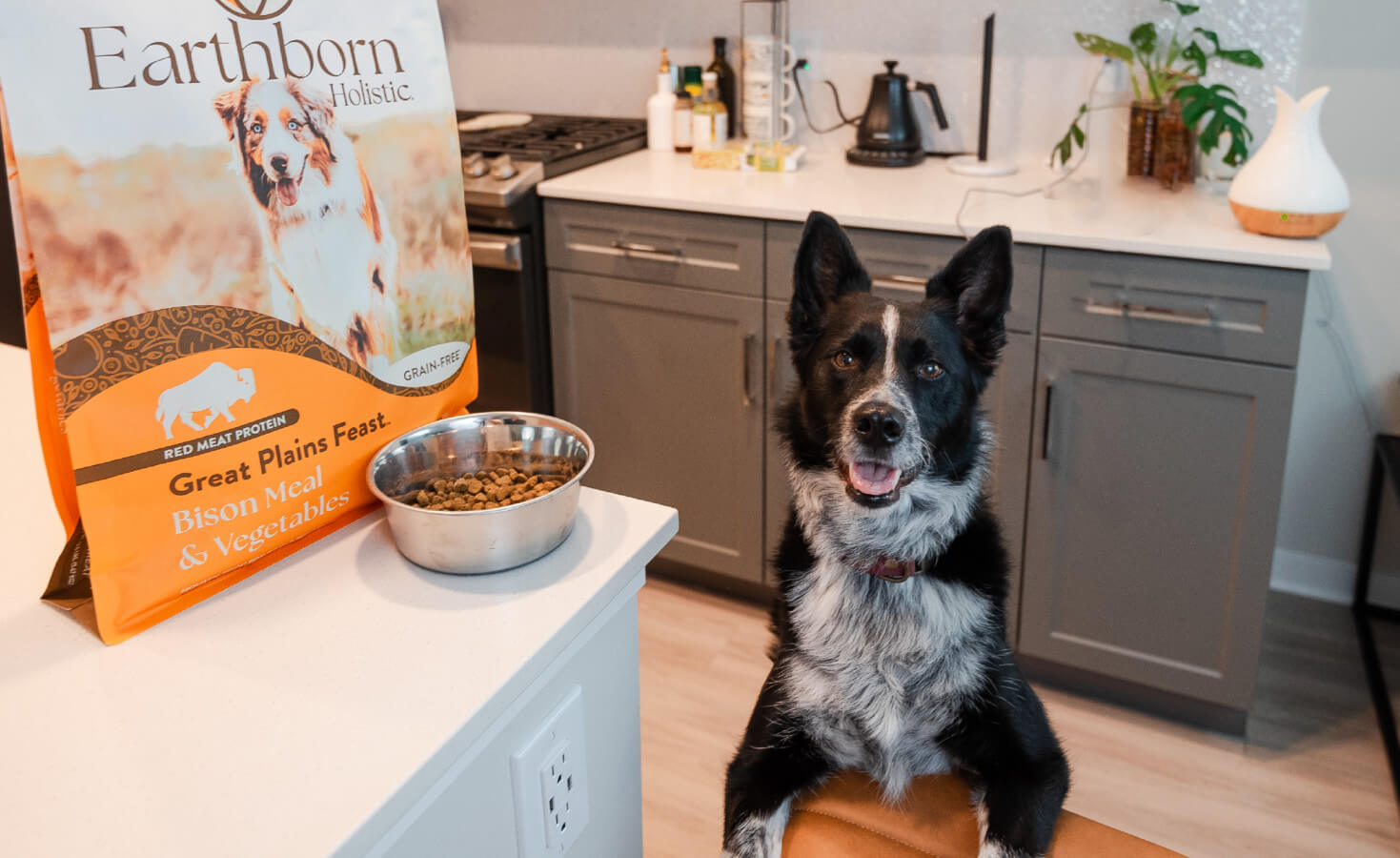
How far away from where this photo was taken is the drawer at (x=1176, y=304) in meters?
1.92

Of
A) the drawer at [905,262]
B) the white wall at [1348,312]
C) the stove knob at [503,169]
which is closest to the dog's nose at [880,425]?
the drawer at [905,262]

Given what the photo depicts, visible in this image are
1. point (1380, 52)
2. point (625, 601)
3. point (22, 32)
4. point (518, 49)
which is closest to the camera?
point (22, 32)

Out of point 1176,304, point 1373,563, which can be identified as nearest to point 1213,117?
point 1176,304

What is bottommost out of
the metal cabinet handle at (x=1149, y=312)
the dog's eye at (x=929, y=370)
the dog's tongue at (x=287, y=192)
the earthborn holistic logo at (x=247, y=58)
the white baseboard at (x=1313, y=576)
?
the white baseboard at (x=1313, y=576)

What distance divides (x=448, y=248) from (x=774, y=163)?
72.9 inches

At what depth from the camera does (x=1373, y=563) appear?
2.63 meters

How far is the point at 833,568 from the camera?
1293 mm

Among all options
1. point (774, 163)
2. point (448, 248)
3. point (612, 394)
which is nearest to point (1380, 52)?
point (774, 163)

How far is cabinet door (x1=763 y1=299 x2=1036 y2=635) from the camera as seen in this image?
216 cm

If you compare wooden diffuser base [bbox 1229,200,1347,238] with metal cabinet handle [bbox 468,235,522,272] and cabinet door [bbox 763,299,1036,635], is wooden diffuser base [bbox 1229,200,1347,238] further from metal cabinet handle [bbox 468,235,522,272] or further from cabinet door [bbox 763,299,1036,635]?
metal cabinet handle [bbox 468,235,522,272]

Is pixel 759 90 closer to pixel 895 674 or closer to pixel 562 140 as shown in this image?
pixel 562 140

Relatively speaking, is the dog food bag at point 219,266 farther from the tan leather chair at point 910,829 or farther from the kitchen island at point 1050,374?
the kitchen island at point 1050,374

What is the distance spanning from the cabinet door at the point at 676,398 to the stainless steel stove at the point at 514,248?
2.1 inches

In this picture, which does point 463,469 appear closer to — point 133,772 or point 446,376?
point 446,376
